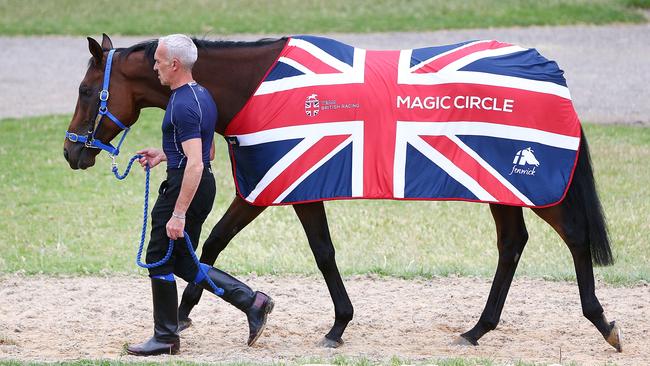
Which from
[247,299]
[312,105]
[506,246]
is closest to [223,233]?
[247,299]

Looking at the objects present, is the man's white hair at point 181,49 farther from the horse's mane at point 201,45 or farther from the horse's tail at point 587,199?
the horse's tail at point 587,199

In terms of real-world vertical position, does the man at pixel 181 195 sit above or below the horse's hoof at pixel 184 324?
above

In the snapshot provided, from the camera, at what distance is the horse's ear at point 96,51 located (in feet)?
20.7

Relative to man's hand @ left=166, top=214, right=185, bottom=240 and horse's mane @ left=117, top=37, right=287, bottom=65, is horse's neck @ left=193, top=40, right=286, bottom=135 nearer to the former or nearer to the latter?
horse's mane @ left=117, top=37, right=287, bottom=65

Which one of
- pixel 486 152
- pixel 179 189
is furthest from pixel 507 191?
pixel 179 189

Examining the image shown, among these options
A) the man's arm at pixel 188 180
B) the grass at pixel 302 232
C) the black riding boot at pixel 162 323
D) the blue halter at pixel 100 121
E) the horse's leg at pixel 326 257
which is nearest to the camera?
the man's arm at pixel 188 180

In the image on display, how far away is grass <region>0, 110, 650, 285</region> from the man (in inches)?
73.7

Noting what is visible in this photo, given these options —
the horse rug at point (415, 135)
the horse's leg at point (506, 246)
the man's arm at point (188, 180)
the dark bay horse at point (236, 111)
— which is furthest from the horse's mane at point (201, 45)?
the horse's leg at point (506, 246)

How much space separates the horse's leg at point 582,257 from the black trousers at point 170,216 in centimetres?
198

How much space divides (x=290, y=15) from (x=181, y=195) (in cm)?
1391

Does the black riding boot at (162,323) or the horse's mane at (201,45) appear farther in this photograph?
the horse's mane at (201,45)

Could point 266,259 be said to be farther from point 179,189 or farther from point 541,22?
point 541,22

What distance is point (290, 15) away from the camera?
19531mm

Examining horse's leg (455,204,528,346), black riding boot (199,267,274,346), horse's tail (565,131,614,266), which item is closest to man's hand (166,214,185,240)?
black riding boot (199,267,274,346)
